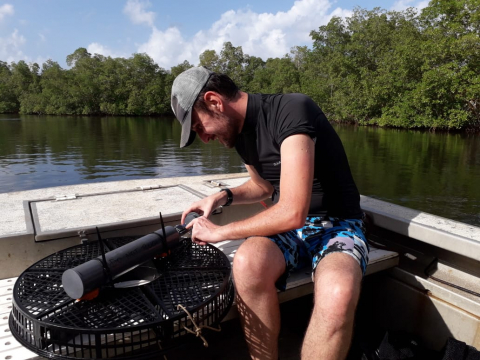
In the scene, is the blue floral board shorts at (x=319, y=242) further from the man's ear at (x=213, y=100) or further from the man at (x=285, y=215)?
the man's ear at (x=213, y=100)

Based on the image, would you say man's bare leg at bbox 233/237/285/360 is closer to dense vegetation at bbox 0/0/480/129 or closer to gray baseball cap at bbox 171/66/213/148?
gray baseball cap at bbox 171/66/213/148

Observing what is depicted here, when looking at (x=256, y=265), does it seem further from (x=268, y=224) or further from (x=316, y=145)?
(x=316, y=145)

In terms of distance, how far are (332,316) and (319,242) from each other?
17.5 inches

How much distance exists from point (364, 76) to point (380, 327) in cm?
3405

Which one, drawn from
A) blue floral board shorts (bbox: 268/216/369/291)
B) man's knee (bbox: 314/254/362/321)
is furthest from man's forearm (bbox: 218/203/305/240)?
man's knee (bbox: 314/254/362/321)

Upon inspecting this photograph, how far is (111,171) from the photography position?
1220cm

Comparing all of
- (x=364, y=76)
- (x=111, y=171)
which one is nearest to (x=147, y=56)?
(x=364, y=76)

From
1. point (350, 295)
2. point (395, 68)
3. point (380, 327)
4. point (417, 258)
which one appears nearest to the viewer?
point (350, 295)

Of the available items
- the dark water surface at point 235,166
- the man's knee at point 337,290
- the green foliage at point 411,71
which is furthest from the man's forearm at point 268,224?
the green foliage at point 411,71

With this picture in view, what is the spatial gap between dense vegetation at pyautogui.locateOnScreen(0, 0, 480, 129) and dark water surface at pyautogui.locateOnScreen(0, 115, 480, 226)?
22.3 ft

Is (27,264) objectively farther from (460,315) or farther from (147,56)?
(147,56)

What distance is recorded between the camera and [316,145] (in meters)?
1.72

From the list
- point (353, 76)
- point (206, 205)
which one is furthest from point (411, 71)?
point (206, 205)

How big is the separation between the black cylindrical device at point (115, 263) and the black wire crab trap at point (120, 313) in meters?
0.06
